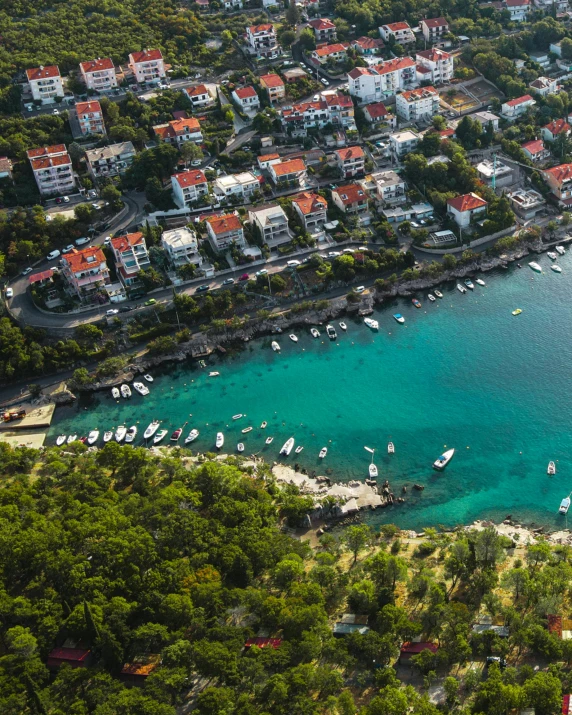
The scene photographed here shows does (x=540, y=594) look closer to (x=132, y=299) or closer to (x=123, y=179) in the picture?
(x=132, y=299)

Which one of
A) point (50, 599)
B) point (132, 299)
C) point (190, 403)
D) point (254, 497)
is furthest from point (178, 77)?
point (50, 599)

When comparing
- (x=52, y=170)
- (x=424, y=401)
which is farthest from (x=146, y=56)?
(x=424, y=401)

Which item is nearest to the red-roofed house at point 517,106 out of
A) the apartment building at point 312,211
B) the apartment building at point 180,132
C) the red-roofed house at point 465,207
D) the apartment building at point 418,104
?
the apartment building at point 418,104

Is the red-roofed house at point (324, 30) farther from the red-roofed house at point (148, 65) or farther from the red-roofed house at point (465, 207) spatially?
the red-roofed house at point (465, 207)

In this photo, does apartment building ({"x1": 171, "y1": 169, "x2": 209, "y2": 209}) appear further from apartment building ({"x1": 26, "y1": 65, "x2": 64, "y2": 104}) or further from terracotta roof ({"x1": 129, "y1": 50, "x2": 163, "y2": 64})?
apartment building ({"x1": 26, "y1": 65, "x2": 64, "y2": 104})

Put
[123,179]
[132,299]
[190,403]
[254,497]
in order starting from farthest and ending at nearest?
[123,179] < [132,299] < [190,403] < [254,497]
